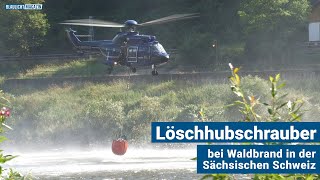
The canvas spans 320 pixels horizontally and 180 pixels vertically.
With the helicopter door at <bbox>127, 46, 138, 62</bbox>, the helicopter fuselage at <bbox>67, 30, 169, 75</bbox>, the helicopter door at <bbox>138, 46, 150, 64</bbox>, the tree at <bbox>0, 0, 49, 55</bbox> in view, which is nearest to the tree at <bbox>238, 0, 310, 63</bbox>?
the helicopter fuselage at <bbox>67, 30, 169, 75</bbox>

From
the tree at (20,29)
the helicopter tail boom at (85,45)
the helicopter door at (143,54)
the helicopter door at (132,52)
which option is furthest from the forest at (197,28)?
the helicopter tail boom at (85,45)

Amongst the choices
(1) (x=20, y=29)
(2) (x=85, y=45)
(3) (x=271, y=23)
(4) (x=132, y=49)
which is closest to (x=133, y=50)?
(4) (x=132, y=49)

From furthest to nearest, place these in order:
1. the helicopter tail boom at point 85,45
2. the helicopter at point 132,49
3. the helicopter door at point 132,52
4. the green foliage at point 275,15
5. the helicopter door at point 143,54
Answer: the green foliage at point 275,15 → the helicopter tail boom at point 85,45 → the helicopter door at point 132,52 → the helicopter door at point 143,54 → the helicopter at point 132,49

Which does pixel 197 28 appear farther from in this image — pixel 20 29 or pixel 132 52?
pixel 20 29

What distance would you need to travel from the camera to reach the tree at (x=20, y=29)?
6334 centimetres

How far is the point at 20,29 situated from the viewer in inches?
2514

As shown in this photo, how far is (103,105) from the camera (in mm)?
50156

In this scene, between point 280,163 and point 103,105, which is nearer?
point 280,163

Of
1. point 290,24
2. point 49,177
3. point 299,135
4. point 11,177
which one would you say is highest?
point 290,24

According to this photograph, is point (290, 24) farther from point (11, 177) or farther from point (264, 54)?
point (11, 177)

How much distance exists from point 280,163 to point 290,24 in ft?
173

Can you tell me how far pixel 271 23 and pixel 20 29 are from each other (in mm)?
20574

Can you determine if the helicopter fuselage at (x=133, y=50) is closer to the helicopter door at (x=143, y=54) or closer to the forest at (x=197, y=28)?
the helicopter door at (x=143, y=54)

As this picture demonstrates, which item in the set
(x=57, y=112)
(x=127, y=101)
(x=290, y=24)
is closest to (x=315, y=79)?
(x=290, y=24)
